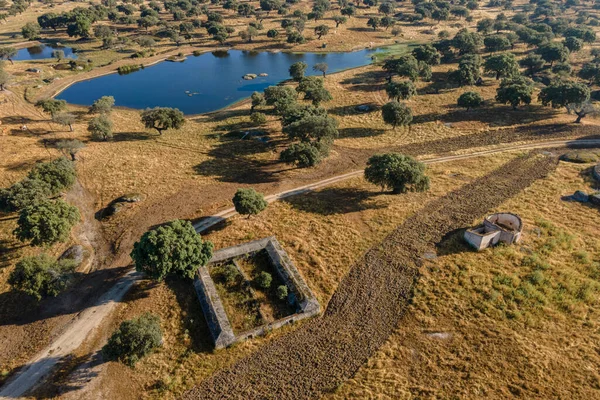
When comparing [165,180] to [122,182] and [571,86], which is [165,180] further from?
[571,86]

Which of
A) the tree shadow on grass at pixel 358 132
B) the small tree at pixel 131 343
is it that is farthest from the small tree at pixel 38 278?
the tree shadow on grass at pixel 358 132

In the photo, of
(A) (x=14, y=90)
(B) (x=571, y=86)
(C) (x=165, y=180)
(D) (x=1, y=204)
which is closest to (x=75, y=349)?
(D) (x=1, y=204)

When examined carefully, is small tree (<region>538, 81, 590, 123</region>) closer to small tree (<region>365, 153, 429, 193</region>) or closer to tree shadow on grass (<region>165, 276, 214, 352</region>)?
small tree (<region>365, 153, 429, 193</region>)

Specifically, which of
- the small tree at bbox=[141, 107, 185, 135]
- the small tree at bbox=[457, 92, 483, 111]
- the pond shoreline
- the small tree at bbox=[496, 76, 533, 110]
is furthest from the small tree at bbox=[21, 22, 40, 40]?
the small tree at bbox=[496, 76, 533, 110]

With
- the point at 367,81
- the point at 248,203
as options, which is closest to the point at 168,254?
the point at 248,203

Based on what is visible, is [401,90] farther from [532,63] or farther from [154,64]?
[154,64]

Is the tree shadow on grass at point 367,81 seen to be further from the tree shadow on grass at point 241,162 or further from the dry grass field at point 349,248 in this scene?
the tree shadow on grass at point 241,162

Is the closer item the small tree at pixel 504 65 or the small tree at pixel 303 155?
the small tree at pixel 303 155
